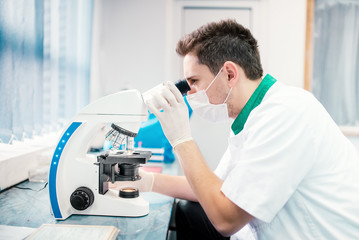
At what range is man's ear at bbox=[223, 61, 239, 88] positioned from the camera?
3.36ft

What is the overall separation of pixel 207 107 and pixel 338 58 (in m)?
2.52

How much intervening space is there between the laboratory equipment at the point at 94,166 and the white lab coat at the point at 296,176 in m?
0.37

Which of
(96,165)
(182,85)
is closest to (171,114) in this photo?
(182,85)

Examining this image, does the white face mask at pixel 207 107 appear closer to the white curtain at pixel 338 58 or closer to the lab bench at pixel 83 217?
the lab bench at pixel 83 217

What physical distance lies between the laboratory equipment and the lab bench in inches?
1.3

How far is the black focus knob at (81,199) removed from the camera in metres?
0.93

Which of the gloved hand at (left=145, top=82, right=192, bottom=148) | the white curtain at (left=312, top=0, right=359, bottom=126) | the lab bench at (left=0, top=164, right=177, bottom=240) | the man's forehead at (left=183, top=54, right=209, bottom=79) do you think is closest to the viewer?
the lab bench at (left=0, top=164, right=177, bottom=240)

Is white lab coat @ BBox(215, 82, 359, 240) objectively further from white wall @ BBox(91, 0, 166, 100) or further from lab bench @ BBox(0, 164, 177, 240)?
white wall @ BBox(91, 0, 166, 100)

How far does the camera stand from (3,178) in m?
1.20

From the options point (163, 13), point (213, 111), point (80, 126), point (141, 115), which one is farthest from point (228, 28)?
point (163, 13)

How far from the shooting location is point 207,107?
1176 millimetres

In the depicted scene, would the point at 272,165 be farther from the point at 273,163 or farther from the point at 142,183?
the point at 142,183

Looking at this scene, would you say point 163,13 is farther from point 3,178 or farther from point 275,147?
point 275,147

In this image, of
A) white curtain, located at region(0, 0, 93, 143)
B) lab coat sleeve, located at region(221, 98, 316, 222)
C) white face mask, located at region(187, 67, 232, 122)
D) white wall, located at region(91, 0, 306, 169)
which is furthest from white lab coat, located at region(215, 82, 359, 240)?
white wall, located at region(91, 0, 306, 169)
